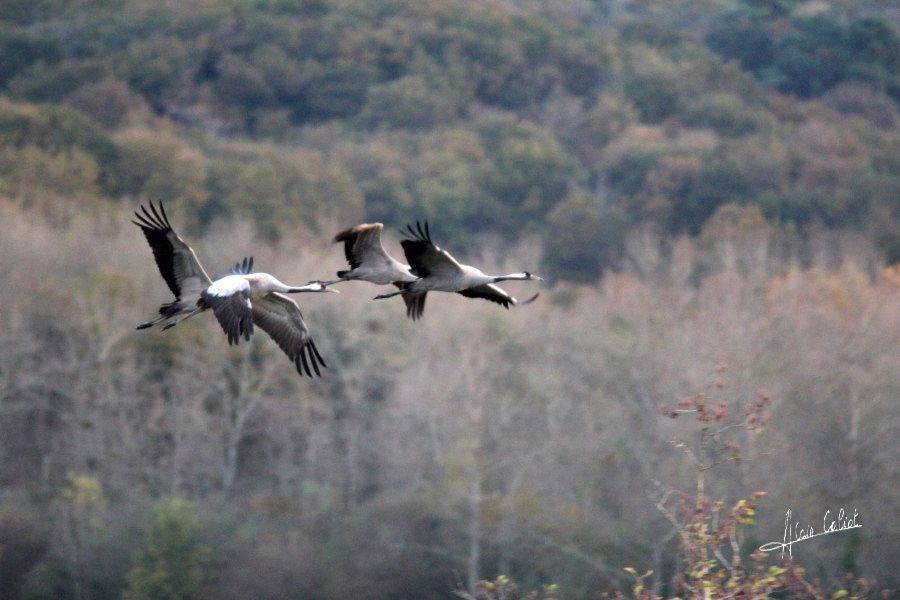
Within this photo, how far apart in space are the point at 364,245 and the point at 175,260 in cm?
214

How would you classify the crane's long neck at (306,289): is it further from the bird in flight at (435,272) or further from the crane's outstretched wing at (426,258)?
the crane's outstretched wing at (426,258)

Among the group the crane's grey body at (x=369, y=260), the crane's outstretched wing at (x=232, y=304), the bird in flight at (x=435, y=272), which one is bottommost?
the crane's outstretched wing at (x=232, y=304)

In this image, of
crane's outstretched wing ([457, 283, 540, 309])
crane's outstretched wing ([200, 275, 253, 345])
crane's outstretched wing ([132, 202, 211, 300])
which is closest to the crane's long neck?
crane's outstretched wing ([132, 202, 211, 300])

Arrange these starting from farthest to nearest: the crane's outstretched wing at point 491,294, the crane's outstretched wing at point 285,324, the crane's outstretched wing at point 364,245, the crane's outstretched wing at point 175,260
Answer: the crane's outstretched wing at point 285,324, the crane's outstretched wing at point 491,294, the crane's outstretched wing at point 175,260, the crane's outstretched wing at point 364,245

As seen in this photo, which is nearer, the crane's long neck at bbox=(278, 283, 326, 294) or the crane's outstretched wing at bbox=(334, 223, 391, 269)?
the crane's outstretched wing at bbox=(334, 223, 391, 269)

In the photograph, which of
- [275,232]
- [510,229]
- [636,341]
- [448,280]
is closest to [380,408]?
[636,341]

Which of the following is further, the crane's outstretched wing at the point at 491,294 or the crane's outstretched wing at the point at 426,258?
the crane's outstretched wing at the point at 491,294

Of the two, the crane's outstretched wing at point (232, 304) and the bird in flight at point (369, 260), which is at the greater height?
the bird in flight at point (369, 260)


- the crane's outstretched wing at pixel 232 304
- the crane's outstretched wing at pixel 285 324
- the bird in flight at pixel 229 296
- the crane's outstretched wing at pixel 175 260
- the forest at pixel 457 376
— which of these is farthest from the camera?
the forest at pixel 457 376

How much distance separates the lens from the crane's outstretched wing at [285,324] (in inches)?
739

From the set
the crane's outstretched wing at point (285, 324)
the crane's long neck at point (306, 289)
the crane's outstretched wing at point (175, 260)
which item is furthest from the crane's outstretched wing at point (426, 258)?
the crane's outstretched wing at point (175, 260)

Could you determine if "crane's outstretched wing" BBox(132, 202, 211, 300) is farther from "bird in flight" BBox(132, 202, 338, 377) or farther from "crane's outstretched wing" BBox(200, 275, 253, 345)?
"crane's outstretched wing" BBox(200, 275, 253, 345)

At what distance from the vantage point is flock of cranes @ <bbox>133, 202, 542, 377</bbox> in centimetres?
1652

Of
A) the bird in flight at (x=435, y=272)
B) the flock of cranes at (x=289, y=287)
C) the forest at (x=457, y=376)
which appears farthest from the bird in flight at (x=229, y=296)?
the forest at (x=457, y=376)
